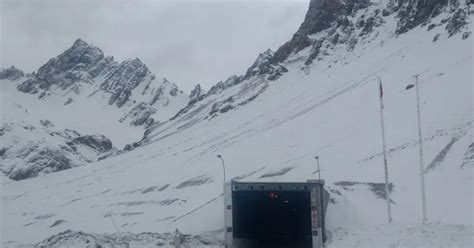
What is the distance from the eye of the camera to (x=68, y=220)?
6228cm

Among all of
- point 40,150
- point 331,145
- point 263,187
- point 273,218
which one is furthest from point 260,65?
point 263,187

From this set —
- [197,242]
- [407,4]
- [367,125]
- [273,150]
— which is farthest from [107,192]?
[407,4]

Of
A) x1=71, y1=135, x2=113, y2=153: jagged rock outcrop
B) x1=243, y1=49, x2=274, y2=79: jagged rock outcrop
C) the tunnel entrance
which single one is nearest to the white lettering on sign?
the tunnel entrance

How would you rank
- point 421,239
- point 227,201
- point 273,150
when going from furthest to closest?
point 273,150, point 227,201, point 421,239

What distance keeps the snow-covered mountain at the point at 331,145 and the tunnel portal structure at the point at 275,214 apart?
1234mm

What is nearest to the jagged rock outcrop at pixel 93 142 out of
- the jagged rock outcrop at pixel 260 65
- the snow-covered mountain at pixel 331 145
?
the snow-covered mountain at pixel 331 145

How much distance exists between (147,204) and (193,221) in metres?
31.2

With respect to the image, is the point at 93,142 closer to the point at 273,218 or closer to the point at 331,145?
the point at 331,145

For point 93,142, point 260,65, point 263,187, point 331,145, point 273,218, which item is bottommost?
point 273,218

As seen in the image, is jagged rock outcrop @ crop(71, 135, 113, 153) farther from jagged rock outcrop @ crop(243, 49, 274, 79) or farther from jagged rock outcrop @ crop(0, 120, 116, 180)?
jagged rock outcrop @ crop(243, 49, 274, 79)

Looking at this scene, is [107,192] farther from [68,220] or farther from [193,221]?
[193,221]

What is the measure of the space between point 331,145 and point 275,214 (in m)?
38.2

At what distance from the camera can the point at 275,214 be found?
24.6 m

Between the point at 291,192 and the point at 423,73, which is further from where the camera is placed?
the point at 423,73
